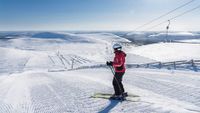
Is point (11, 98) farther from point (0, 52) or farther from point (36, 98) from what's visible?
point (0, 52)

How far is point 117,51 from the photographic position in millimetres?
7629

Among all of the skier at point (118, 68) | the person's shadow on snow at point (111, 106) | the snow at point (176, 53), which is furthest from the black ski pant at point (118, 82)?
the snow at point (176, 53)

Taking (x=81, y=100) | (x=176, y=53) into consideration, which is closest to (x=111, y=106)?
(x=81, y=100)

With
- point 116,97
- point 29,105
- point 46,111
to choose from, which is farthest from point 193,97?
point 29,105

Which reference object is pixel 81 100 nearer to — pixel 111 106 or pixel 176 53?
pixel 111 106

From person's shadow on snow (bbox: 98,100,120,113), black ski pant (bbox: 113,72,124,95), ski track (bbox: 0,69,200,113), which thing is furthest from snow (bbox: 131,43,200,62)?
person's shadow on snow (bbox: 98,100,120,113)

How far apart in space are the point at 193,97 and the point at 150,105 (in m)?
1.87

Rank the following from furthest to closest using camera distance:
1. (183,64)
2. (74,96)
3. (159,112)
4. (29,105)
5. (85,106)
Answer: (183,64)
(74,96)
(29,105)
(85,106)
(159,112)

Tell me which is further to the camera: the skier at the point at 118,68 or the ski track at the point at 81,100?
the skier at the point at 118,68

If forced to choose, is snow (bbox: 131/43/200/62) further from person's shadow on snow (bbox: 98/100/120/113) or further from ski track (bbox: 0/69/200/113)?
person's shadow on snow (bbox: 98/100/120/113)

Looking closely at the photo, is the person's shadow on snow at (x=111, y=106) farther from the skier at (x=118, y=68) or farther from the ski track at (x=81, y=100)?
the skier at (x=118, y=68)

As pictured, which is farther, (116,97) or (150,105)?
(116,97)

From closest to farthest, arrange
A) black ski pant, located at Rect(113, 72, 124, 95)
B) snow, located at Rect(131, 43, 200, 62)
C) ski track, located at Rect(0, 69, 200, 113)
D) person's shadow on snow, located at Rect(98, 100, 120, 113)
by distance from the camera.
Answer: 1. person's shadow on snow, located at Rect(98, 100, 120, 113)
2. ski track, located at Rect(0, 69, 200, 113)
3. black ski pant, located at Rect(113, 72, 124, 95)
4. snow, located at Rect(131, 43, 200, 62)

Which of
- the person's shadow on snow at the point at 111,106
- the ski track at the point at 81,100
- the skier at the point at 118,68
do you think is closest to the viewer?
the person's shadow on snow at the point at 111,106
